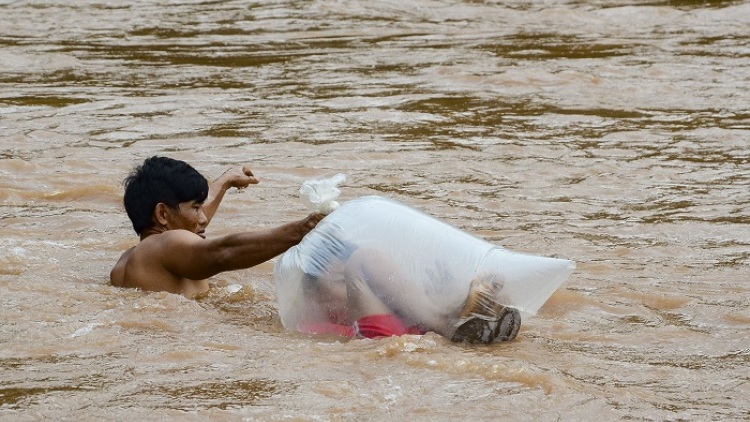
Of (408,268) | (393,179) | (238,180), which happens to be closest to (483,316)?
(408,268)

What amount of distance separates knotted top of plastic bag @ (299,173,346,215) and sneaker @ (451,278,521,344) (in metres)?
0.64

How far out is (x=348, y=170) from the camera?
325 inches

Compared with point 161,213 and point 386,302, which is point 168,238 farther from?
point 386,302

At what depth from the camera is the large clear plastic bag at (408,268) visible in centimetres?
452

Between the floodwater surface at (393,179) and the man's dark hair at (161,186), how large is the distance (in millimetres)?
391

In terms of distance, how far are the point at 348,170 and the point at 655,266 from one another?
9.01 ft

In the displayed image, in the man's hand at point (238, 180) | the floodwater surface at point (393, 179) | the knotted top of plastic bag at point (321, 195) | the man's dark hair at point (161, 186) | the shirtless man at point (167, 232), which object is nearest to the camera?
the floodwater surface at point (393, 179)

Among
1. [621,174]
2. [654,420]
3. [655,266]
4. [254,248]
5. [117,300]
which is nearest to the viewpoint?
[654,420]

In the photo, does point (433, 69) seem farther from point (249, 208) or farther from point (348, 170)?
point (249, 208)

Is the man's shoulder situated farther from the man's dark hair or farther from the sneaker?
the sneaker

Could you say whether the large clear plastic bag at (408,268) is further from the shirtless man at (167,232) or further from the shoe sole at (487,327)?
the shirtless man at (167,232)

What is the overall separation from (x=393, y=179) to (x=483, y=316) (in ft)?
11.6

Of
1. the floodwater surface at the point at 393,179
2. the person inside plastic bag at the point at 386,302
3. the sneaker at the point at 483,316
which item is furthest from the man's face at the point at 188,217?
the sneaker at the point at 483,316

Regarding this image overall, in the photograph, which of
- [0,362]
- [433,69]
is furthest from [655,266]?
[433,69]
